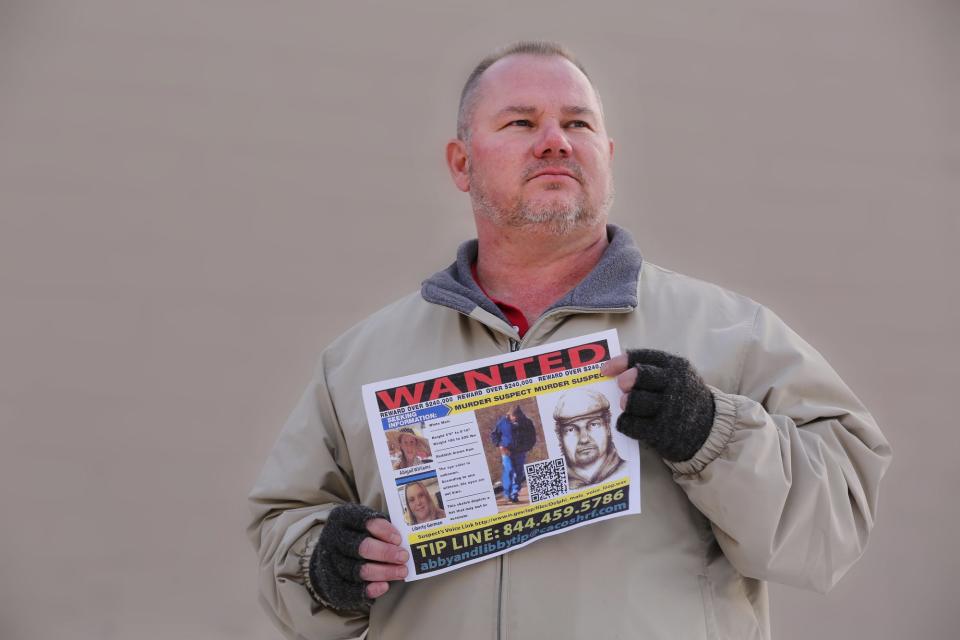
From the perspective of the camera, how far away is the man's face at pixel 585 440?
5.11 feet

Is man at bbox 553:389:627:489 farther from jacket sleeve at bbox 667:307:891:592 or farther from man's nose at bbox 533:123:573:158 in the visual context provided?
man's nose at bbox 533:123:573:158

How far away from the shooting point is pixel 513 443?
1.58 m

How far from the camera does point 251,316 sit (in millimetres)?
3066

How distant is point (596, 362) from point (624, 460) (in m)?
0.16

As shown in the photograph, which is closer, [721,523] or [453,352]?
[721,523]

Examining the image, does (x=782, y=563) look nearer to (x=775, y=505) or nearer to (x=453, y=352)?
(x=775, y=505)

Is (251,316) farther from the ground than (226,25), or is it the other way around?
(226,25)

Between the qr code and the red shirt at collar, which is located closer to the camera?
the qr code

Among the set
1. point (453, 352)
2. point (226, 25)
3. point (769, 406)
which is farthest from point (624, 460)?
point (226, 25)

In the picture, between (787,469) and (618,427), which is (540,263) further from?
(787,469)

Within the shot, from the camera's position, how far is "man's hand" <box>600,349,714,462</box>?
1426 millimetres

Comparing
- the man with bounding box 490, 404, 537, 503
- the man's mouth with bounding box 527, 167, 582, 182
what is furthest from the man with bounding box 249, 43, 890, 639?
the man with bounding box 490, 404, 537, 503

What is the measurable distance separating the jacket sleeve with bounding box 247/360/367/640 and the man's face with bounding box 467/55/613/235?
52 centimetres

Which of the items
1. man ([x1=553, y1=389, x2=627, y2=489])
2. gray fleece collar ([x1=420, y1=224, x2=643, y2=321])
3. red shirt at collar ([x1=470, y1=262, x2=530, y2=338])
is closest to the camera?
man ([x1=553, y1=389, x2=627, y2=489])
